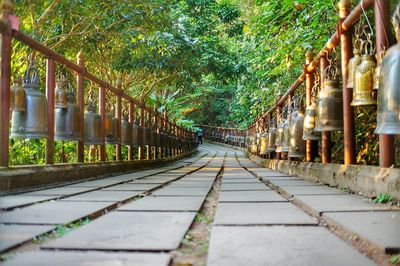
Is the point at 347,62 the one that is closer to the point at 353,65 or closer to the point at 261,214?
the point at 353,65

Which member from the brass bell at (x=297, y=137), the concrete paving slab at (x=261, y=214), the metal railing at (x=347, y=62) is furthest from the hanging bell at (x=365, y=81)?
the brass bell at (x=297, y=137)

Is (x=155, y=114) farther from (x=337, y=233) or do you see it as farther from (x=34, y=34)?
(x=337, y=233)

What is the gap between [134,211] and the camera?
7.73 ft

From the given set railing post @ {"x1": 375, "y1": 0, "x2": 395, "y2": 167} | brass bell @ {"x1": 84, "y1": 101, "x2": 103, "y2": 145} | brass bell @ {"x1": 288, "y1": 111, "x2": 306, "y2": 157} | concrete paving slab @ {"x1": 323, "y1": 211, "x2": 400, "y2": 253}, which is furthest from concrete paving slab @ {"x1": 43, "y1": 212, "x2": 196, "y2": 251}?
brass bell @ {"x1": 84, "y1": 101, "x2": 103, "y2": 145}

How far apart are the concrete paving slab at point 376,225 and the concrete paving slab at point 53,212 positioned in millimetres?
1242

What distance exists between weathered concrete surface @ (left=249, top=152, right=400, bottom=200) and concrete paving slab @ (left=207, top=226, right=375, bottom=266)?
1.10 metres

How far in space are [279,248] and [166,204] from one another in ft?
4.33

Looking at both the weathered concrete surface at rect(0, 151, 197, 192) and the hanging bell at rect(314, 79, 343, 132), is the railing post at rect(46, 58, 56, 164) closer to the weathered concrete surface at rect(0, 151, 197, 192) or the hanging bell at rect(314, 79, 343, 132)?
the weathered concrete surface at rect(0, 151, 197, 192)

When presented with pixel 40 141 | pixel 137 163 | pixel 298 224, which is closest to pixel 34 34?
pixel 40 141

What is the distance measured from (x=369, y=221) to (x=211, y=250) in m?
0.88

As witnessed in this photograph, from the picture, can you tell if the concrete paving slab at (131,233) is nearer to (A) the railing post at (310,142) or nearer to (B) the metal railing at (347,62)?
(B) the metal railing at (347,62)

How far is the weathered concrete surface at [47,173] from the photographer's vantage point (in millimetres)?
3490

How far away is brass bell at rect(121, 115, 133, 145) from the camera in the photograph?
7.91m

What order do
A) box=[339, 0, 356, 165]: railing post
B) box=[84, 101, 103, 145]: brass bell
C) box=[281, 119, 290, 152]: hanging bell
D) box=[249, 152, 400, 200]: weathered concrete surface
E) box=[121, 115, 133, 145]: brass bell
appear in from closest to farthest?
1. box=[249, 152, 400, 200]: weathered concrete surface
2. box=[339, 0, 356, 165]: railing post
3. box=[84, 101, 103, 145]: brass bell
4. box=[281, 119, 290, 152]: hanging bell
5. box=[121, 115, 133, 145]: brass bell
